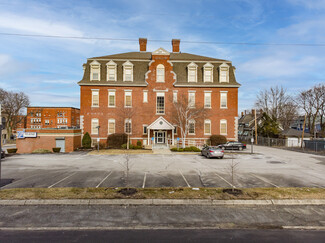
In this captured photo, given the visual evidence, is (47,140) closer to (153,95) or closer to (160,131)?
(160,131)

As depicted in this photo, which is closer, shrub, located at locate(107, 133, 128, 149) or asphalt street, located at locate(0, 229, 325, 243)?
asphalt street, located at locate(0, 229, 325, 243)

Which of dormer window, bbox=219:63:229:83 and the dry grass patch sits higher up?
dormer window, bbox=219:63:229:83

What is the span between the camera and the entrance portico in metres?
33.3

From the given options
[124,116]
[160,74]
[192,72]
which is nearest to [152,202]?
[124,116]

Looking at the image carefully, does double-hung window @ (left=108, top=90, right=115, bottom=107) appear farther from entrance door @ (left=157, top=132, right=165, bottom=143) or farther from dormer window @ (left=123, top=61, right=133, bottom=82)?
entrance door @ (left=157, top=132, right=165, bottom=143)

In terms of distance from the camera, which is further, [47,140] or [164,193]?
[47,140]

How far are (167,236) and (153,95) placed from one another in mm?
30203

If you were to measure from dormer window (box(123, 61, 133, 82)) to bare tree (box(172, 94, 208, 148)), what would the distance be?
28.4 feet

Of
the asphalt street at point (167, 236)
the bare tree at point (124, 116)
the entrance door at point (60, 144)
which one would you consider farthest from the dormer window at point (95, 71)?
the asphalt street at point (167, 236)

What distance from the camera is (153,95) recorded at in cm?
3566

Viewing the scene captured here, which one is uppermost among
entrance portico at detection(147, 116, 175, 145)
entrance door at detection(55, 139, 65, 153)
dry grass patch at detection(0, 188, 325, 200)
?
Result: entrance portico at detection(147, 116, 175, 145)

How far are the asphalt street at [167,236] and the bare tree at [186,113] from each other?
2619cm

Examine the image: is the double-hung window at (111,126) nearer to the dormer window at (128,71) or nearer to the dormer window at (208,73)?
the dormer window at (128,71)

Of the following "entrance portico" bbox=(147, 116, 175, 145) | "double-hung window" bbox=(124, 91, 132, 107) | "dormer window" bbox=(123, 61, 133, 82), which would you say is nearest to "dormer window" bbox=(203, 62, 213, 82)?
"entrance portico" bbox=(147, 116, 175, 145)
